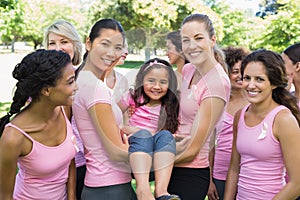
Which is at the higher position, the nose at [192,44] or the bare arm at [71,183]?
the nose at [192,44]

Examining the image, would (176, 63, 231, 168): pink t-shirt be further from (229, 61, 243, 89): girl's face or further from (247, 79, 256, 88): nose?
(229, 61, 243, 89): girl's face

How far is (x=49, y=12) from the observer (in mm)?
38562

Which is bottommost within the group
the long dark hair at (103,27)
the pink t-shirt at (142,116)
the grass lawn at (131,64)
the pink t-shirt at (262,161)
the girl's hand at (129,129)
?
the pink t-shirt at (262,161)

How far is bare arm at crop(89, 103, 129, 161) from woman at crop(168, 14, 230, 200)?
32 centimetres

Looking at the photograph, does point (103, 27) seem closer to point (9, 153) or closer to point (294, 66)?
point (9, 153)

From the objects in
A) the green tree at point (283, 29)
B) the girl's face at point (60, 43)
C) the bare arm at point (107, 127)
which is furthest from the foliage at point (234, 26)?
the bare arm at point (107, 127)

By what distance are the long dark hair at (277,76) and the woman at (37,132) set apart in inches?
40.5

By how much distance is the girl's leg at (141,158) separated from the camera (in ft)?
5.98

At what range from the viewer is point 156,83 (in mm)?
1828

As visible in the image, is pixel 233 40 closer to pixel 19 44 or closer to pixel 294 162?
pixel 294 162

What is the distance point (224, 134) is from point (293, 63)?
0.66 meters

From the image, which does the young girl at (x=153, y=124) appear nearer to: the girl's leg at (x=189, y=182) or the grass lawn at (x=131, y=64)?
the grass lawn at (x=131, y=64)

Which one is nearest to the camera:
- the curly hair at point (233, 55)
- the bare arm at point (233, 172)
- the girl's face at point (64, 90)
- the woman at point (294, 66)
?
the girl's face at point (64, 90)

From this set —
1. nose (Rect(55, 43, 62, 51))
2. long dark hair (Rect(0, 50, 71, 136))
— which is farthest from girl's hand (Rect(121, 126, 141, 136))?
nose (Rect(55, 43, 62, 51))
